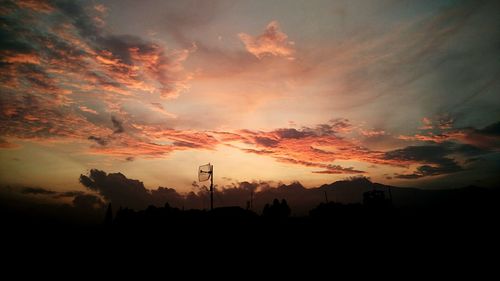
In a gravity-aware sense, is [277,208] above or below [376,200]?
below

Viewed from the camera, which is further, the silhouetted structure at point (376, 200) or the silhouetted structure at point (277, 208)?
the silhouetted structure at point (277, 208)

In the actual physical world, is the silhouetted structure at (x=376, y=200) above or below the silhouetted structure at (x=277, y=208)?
above

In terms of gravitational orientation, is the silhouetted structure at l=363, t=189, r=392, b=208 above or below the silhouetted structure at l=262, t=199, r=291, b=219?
above

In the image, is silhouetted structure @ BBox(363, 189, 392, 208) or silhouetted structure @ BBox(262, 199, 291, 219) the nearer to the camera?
silhouetted structure @ BBox(363, 189, 392, 208)

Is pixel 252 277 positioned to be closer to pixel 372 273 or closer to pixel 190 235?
pixel 372 273

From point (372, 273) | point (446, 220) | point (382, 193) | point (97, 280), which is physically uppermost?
point (382, 193)

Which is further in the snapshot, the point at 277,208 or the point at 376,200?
the point at 277,208

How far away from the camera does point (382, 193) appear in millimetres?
55781

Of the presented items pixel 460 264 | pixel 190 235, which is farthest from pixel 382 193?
pixel 190 235

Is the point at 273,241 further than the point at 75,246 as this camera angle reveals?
No

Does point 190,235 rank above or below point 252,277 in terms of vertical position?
above

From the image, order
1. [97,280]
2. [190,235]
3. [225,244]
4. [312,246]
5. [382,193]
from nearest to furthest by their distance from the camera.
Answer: [97,280] < [312,246] < [225,244] < [190,235] < [382,193]

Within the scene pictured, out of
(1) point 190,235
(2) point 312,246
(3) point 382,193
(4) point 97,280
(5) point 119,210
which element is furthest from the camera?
(5) point 119,210

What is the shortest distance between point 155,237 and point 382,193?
156 ft
